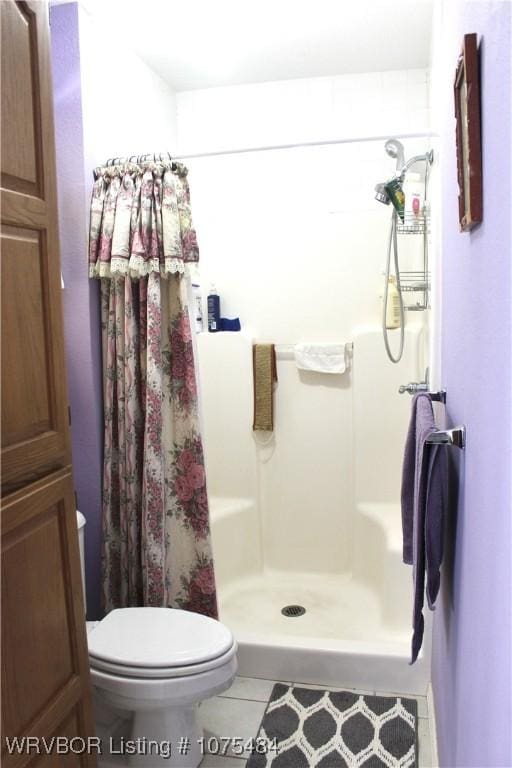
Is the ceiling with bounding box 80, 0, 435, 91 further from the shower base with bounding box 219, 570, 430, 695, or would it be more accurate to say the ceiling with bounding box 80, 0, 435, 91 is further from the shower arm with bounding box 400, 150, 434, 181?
the shower base with bounding box 219, 570, 430, 695

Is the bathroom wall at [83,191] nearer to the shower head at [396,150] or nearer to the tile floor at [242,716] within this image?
the tile floor at [242,716]

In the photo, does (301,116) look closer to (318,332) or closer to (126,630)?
(318,332)

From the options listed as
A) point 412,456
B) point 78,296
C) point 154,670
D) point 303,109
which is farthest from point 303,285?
point 154,670

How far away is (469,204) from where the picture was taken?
0.98 m

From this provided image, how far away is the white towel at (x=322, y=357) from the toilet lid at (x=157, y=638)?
133 centimetres

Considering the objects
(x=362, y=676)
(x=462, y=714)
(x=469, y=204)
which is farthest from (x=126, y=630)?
(x=469, y=204)

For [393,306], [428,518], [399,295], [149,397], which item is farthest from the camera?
[393,306]

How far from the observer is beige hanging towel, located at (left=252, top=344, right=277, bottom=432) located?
2932 mm

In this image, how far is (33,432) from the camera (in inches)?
46.6

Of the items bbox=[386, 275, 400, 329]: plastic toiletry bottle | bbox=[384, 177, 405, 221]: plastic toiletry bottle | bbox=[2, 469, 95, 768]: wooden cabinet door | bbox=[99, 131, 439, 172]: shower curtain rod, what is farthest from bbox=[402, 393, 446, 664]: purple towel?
bbox=[386, 275, 400, 329]: plastic toiletry bottle

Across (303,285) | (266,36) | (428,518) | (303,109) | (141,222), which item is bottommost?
(428,518)

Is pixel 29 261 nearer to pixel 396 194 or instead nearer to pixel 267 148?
pixel 267 148

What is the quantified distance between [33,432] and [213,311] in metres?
1.88

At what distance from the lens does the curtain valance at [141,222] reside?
2.10 meters
